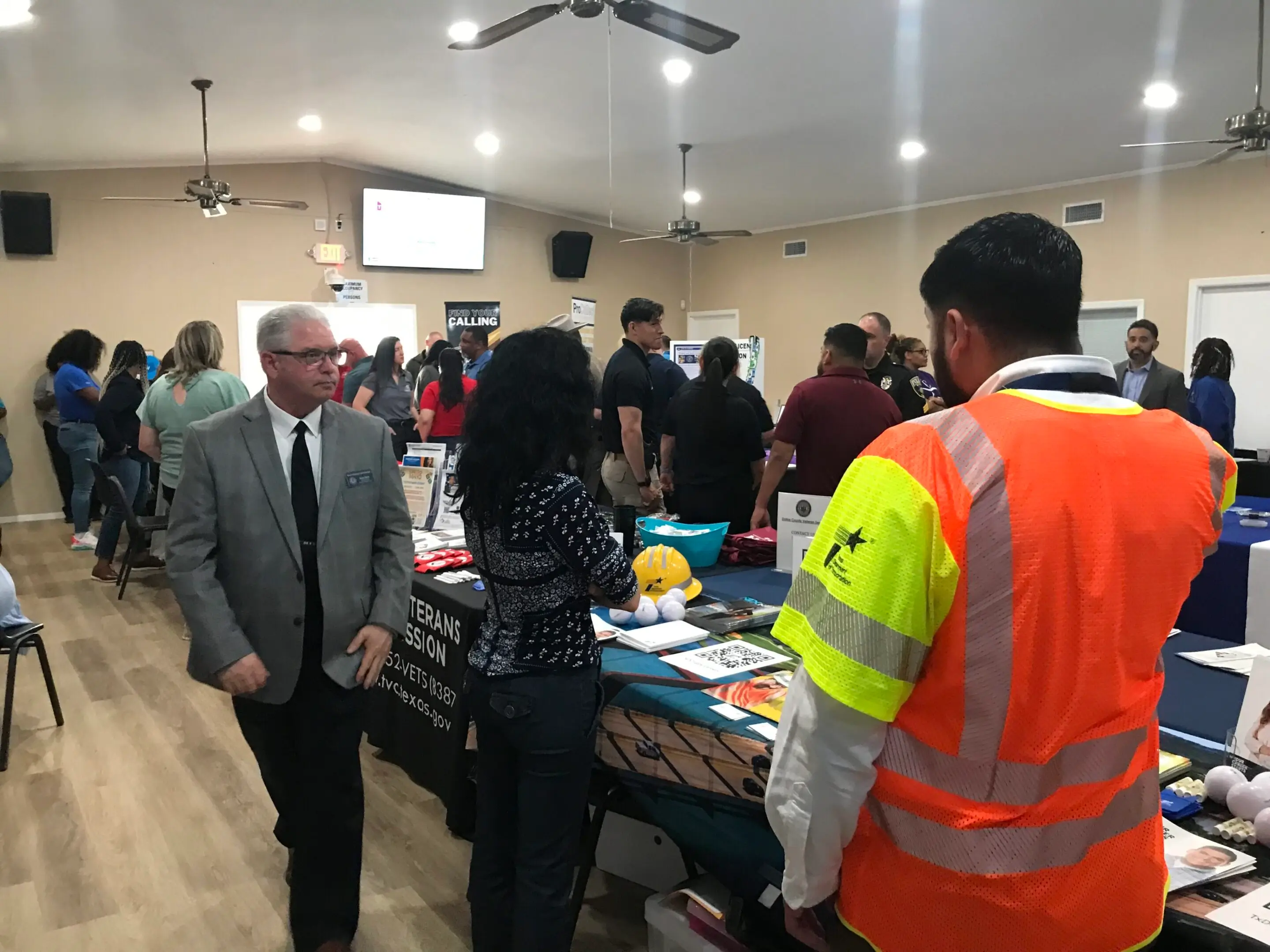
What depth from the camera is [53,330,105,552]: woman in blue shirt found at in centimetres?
657

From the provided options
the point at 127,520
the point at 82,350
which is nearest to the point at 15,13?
the point at 82,350

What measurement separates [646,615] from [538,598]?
22.2 inches

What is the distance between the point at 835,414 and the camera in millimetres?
3486

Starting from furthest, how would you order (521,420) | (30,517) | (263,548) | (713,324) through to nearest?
(713,324) → (30,517) → (263,548) → (521,420)

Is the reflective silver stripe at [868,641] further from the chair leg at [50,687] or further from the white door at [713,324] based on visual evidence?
the white door at [713,324]

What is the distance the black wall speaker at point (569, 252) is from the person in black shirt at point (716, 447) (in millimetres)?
7323

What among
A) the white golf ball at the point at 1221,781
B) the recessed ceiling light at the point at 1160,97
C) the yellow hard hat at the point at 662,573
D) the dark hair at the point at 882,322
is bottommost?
the white golf ball at the point at 1221,781

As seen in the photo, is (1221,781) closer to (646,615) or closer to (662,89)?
(646,615)

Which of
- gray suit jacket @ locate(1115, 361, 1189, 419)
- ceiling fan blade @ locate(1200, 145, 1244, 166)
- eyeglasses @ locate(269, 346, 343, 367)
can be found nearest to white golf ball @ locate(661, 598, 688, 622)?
eyeglasses @ locate(269, 346, 343, 367)

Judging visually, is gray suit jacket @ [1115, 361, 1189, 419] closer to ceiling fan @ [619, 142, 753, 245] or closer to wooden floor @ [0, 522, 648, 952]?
ceiling fan @ [619, 142, 753, 245]

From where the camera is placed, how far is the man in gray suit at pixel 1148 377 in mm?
5969

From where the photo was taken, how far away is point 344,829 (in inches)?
79.8

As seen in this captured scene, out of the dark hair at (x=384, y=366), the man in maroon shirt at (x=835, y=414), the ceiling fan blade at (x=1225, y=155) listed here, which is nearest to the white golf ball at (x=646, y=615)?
the man in maroon shirt at (x=835, y=414)

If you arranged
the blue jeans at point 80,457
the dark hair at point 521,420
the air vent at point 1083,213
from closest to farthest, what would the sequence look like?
the dark hair at point 521,420
the blue jeans at point 80,457
the air vent at point 1083,213
